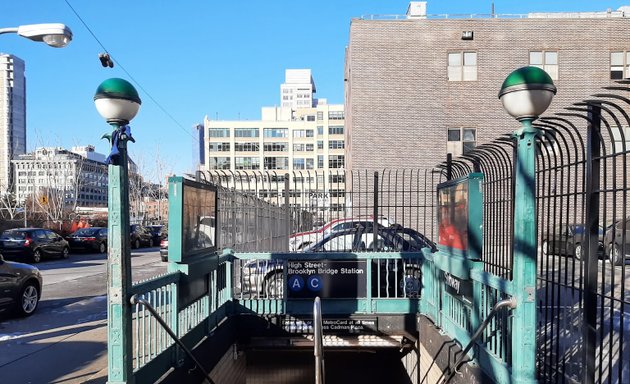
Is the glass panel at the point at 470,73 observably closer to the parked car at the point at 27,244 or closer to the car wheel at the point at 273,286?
the car wheel at the point at 273,286

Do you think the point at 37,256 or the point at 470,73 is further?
the point at 470,73

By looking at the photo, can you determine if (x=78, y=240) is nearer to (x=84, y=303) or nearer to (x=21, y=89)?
(x=84, y=303)

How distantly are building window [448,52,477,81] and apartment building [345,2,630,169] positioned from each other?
5 centimetres

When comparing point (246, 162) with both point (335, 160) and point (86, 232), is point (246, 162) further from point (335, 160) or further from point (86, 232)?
point (86, 232)

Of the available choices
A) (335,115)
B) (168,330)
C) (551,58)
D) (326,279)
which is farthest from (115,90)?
(335,115)

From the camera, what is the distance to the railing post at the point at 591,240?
3.82 meters

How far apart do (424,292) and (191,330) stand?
3806mm

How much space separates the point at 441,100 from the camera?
2477cm

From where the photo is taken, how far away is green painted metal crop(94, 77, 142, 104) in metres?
3.94

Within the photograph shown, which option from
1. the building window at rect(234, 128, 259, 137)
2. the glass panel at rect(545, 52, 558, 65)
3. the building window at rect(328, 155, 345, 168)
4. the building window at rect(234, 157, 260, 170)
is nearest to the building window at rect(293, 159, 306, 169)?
the building window at rect(328, 155, 345, 168)

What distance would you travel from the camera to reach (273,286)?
8.62 m

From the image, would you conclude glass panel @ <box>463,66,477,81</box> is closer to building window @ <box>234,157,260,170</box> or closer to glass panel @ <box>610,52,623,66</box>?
glass panel @ <box>610,52,623,66</box>

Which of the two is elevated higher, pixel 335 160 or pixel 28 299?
pixel 335 160

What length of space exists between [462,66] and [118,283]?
78.2 feet
